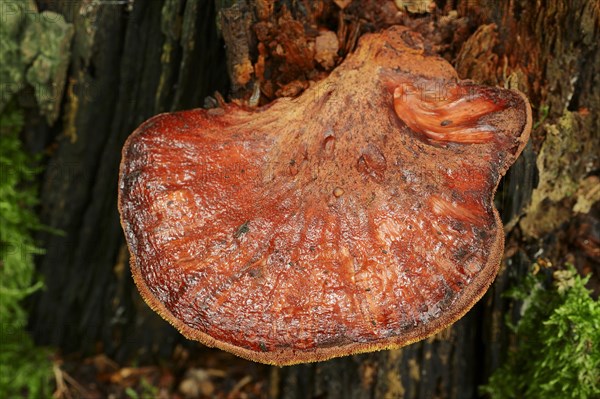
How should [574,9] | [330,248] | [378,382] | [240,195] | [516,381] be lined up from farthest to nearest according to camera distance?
[378,382], [516,381], [574,9], [240,195], [330,248]

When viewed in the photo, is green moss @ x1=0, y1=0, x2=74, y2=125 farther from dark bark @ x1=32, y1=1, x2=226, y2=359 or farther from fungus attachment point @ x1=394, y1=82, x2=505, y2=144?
fungus attachment point @ x1=394, y1=82, x2=505, y2=144

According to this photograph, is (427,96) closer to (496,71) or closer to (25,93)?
(496,71)

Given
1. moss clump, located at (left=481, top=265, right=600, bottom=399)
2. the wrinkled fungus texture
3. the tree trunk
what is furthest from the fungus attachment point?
moss clump, located at (left=481, top=265, right=600, bottom=399)

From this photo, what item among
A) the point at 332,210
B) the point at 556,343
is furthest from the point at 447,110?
the point at 556,343

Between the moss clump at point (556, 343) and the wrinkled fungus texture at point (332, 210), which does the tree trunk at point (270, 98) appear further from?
the wrinkled fungus texture at point (332, 210)

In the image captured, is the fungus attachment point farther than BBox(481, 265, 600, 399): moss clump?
No

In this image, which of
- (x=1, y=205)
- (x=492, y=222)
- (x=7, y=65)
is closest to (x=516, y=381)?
(x=492, y=222)
